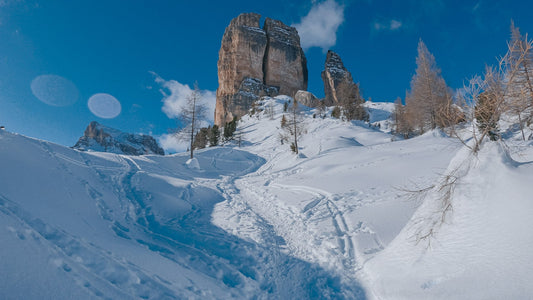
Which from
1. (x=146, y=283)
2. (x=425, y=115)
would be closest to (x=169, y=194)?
(x=146, y=283)

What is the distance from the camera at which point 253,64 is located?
70.0m

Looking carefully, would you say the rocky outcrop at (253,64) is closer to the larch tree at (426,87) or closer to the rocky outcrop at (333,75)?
the rocky outcrop at (333,75)

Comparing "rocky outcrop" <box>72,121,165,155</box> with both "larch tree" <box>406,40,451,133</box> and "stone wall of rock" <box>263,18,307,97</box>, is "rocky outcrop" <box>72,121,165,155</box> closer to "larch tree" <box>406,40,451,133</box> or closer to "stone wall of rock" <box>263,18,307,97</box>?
"stone wall of rock" <box>263,18,307,97</box>

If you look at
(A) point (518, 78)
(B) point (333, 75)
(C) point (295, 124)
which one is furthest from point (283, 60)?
(A) point (518, 78)

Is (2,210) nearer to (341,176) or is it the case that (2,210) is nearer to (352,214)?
(352,214)

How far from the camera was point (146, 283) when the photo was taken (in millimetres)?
2684

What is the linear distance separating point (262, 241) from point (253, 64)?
236ft

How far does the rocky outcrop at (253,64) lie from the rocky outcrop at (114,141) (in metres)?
45.3

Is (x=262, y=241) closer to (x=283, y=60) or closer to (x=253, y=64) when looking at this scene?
(x=253, y=64)

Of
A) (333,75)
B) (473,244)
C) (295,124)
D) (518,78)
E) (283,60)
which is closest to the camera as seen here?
(473,244)

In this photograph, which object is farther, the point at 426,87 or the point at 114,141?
the point at 114,141

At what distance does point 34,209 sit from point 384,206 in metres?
7.39

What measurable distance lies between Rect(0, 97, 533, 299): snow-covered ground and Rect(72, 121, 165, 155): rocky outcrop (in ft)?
309

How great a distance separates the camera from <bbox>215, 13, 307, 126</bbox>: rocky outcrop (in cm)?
6825
